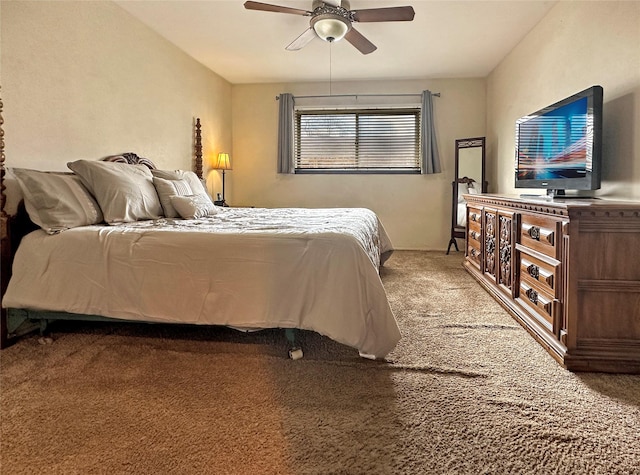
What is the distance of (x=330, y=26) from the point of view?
2797mm

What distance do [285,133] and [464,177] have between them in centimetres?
244

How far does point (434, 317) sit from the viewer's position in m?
2.46

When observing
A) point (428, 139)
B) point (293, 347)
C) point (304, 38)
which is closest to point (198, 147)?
point (304, 38)

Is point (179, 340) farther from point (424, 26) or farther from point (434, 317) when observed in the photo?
point (424, 26)

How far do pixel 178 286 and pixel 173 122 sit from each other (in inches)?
105

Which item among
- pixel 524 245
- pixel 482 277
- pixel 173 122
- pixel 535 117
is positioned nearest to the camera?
pixel 524 245

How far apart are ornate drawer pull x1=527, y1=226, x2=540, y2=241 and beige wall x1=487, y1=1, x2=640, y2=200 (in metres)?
0.59

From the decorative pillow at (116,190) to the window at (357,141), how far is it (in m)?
3.02

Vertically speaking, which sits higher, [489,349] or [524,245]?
[524,245]

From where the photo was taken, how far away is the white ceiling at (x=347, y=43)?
123 inches

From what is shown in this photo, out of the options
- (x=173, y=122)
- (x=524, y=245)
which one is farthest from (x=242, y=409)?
(x=173, y=122)

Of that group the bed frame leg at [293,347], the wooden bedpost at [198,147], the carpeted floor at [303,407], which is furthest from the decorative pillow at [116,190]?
the wooden bedpost at [198,147]

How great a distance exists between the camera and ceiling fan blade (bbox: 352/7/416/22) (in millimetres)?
2664

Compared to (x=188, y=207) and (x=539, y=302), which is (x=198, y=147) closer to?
(x=188, y=207)
